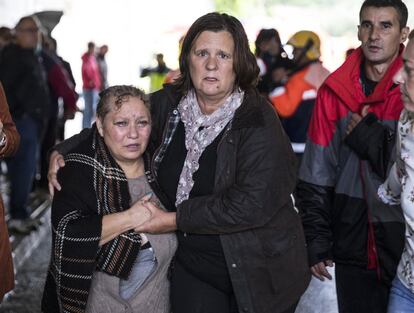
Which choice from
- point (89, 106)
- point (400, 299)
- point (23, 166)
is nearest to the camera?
point (400, 299)

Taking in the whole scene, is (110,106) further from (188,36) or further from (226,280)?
(226,280)

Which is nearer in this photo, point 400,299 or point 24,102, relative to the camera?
point 400,299

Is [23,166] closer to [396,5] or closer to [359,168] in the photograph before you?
[359,168]

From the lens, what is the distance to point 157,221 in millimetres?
3014

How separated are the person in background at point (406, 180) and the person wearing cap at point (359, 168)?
1.10 ft

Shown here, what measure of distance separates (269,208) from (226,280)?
15.1 inches

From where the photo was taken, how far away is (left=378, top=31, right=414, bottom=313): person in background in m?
2.61

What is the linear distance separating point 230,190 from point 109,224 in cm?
53

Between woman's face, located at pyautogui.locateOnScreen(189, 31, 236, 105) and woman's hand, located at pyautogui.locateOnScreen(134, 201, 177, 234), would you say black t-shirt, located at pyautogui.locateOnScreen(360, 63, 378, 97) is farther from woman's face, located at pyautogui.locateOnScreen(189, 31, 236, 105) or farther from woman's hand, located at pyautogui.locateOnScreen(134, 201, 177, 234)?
woman's hand, located at pyautogui.locateOnScreen(134, 201, 177, 234)

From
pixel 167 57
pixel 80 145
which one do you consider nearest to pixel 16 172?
pixel 80 145

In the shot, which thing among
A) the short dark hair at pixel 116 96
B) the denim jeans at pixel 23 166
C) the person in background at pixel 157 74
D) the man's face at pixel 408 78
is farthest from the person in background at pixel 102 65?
the man's face at pixel 408 78

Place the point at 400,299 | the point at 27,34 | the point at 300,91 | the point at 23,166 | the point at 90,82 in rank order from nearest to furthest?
1. the point at 400,299
2. the point at 300,91
3. the point at 27,34
4. the point at 23,166
5. the point at 90,82

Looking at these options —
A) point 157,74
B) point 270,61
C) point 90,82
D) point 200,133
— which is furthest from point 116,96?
point 90,82

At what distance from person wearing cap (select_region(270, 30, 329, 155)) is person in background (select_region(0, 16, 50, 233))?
7.83 ft
